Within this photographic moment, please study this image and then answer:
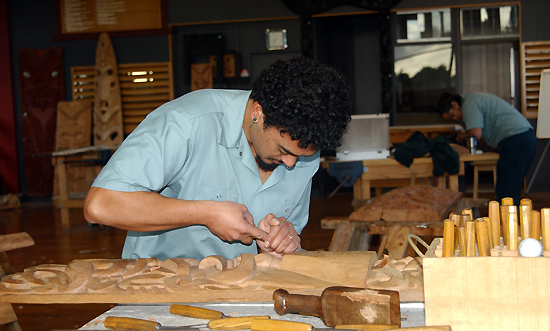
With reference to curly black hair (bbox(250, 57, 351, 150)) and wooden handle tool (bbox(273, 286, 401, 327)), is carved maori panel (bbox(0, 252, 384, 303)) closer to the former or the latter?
wooden handle tool (bbox(273, 286, 401, 327))

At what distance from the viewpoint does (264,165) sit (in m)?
1.79

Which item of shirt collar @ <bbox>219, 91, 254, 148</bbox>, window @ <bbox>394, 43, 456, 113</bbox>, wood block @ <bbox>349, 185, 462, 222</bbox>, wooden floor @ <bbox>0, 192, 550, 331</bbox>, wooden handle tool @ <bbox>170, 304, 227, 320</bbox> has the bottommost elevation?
wooden floor @ <bbox>0, 192, 550, 331</bbox>

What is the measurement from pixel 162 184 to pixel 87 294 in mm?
383

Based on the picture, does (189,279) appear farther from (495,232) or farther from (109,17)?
(109,17)

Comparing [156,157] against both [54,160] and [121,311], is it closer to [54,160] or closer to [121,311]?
[121,311]

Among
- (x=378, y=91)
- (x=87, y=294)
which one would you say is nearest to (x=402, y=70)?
(x=378, y=91)

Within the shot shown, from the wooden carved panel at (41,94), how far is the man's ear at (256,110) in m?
7.13

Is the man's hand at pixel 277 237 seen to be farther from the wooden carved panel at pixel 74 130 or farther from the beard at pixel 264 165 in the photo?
the wooden carved panel at pixel 74 130

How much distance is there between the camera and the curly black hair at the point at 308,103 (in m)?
1.43

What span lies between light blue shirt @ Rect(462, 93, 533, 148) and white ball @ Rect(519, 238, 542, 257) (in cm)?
398

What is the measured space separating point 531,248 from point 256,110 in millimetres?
909

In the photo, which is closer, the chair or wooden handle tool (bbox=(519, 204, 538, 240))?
wooden handle tool (bbox=(519, 204, 538, 240))

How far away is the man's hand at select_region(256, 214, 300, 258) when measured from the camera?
1.68 meters

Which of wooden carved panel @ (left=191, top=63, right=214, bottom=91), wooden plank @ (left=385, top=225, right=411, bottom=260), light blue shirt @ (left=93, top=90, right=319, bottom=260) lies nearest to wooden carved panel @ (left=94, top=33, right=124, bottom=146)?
wooden carved panel @ (left=191, top=63, right=214, bottom=91)
